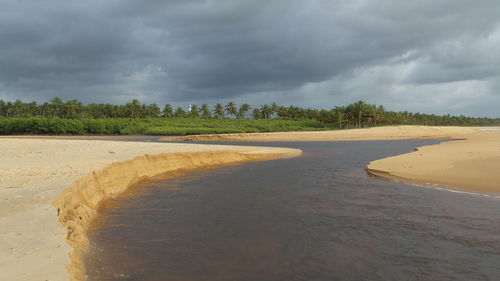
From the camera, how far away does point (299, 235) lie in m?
9.17

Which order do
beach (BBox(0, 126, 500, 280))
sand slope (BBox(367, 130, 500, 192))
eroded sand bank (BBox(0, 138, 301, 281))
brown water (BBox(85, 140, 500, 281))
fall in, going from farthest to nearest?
sand slope (BBox(367, 130, 500, 192)), brown water (BBox(85, 140, 500, 281)), beach (BBox(0, 126, 500, 280)), eroded sand bank (BBox(0, 138, 301, 281))

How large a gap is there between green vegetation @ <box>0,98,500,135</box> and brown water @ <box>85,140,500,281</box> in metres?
83.4

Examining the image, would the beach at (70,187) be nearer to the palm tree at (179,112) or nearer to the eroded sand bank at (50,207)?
the eroded sand bank at (50,207)

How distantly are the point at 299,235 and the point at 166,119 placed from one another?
125670 mm

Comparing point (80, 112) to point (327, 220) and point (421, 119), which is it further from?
point (421, 119)

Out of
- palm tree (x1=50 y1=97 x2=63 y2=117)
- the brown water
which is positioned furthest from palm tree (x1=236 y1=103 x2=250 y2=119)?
the brown water

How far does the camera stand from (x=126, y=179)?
57.7ft

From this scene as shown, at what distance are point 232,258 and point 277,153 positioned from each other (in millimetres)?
27927

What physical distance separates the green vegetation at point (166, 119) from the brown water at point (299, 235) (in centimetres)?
8340

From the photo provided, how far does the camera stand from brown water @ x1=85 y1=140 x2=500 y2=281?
695 centimetres

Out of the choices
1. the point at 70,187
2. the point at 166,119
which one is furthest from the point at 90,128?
the point at 70,187

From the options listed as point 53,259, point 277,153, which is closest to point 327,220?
point 53,259

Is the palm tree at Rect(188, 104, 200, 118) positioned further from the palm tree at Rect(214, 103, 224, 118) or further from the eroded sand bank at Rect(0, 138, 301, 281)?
the eroded sand bank at Rect(0, 138, 301, 281)

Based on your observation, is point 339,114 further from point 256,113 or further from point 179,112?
point 179,112
